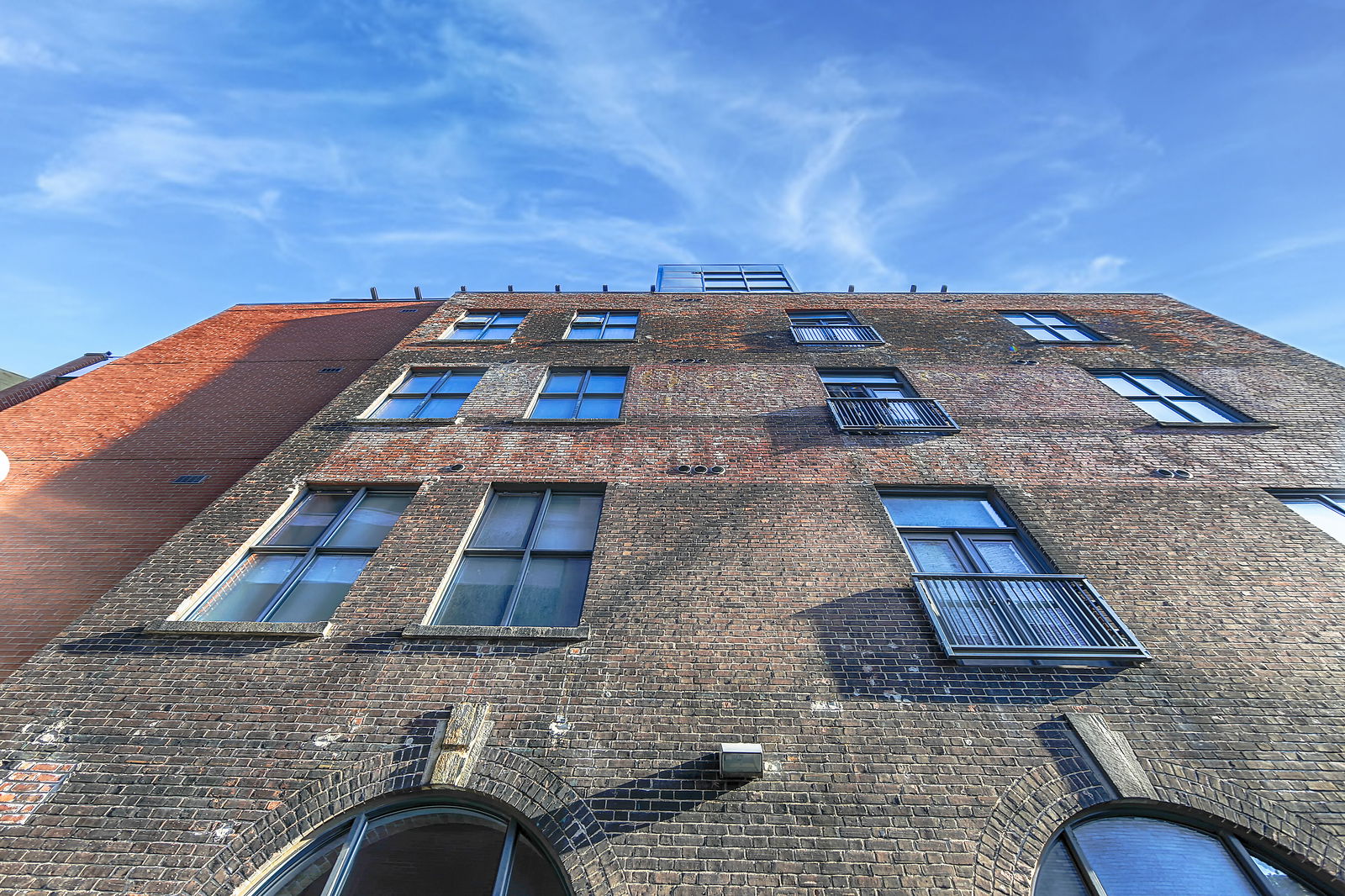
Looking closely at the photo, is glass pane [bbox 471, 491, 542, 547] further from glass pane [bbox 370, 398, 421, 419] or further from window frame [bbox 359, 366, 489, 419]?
glass pane [bbox 370, 398, 421, 419]

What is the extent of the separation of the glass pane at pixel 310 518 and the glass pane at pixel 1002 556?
872 cm

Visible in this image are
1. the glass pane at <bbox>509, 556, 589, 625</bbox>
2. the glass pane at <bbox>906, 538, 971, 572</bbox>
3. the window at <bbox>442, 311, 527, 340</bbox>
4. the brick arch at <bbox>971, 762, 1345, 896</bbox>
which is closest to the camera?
the brick arch at <bbox>971, 762, 1345, 896</bbox>

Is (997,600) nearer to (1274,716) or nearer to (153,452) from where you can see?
(1274,716)

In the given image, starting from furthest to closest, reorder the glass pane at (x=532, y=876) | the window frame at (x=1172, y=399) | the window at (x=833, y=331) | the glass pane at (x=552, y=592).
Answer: the window at (x=833, y=331)
the window frame at (x=1172, y=399)
the glass pane at (x=552, y=592)
the glass pane at (x=532, y=876)

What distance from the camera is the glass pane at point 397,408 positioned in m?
10.0

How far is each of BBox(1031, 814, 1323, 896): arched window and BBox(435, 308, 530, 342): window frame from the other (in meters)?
11.8

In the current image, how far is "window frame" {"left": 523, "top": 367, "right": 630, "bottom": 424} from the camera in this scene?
9.46 meters

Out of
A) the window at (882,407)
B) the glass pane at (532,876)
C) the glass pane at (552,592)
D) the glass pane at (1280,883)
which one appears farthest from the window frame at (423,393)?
the glass pane at (1280,883)

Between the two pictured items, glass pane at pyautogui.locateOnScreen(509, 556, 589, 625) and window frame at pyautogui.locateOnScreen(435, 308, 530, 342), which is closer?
glass pane at pyautogui.locateOnScreen(509, 556, 589, 625)

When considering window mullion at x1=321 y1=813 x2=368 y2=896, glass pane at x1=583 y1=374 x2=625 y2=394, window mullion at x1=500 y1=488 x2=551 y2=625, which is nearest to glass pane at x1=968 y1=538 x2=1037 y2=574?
window mullion at x1=500 y1=488 x2=551 y2=625

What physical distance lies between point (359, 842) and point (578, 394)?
738cm

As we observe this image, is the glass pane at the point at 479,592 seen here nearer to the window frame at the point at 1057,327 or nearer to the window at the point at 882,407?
the window at the point at 882,407

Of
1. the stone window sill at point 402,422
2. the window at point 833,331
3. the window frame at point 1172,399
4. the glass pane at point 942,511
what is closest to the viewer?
the glass pane at point 942,511

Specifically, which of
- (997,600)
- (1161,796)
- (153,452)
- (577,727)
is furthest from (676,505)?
(153,452)
